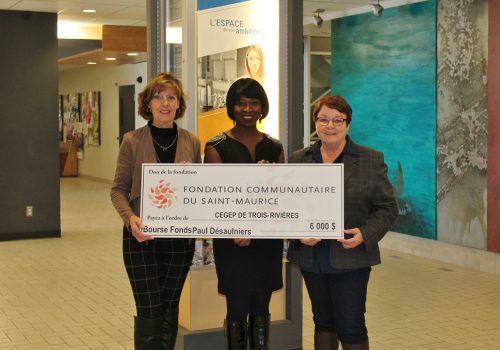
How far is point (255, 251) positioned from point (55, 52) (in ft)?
25.3

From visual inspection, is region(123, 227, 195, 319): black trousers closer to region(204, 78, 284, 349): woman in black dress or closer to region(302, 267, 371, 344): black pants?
region(204, 78, 284, 349): woman in black dress

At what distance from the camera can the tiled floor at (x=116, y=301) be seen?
589 cm

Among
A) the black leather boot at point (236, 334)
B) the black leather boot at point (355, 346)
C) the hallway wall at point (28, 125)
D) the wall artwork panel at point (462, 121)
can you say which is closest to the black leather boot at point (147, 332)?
the black leather boot at point (236, 334)

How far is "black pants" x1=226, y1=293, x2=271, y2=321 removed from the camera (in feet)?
13.2

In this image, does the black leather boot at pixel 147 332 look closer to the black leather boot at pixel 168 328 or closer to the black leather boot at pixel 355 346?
the black leather boot at pixel 168 328

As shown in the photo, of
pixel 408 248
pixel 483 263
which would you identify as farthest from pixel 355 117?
pixel 483 263

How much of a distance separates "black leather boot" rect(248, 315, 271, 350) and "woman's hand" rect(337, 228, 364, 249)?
0.73 meters

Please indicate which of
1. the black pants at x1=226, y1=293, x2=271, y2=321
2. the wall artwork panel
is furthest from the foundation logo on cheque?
the wall artwork panel

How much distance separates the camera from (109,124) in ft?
67.3

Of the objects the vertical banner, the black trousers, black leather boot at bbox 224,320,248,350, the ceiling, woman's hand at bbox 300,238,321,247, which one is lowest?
black leather boot at bbox 224,320,248,350

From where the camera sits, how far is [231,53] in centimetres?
504

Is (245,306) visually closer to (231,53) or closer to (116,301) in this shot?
(231,53)

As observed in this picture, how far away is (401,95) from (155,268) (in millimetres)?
6370

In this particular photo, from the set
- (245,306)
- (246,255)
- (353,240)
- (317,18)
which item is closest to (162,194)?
(246,255)
